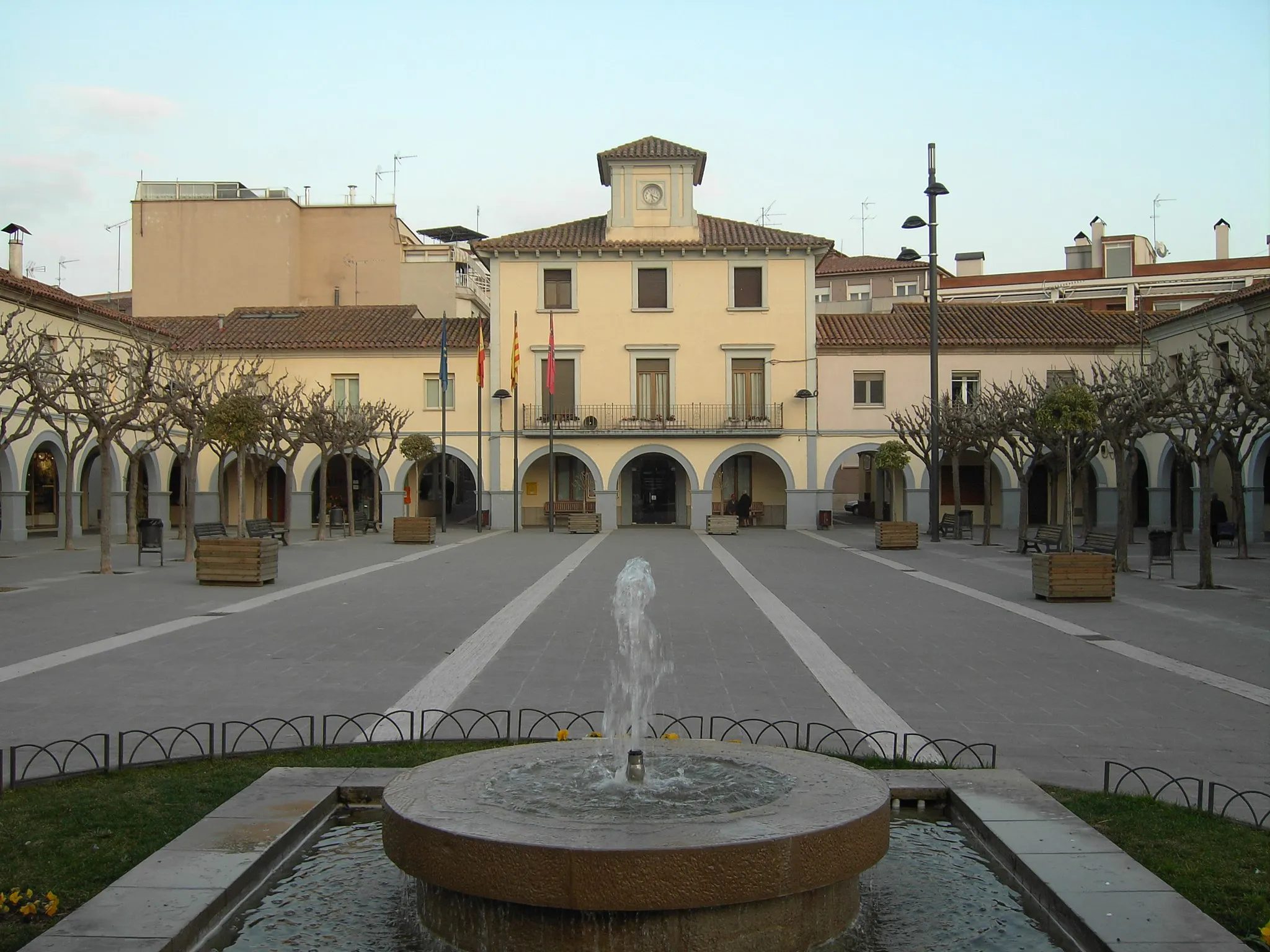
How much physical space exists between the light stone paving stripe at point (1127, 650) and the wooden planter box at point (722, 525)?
48.8 ft

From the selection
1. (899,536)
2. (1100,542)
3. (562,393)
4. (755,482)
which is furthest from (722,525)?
(1100,542)

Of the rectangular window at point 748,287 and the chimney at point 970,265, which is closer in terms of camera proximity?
the rectangular window at point 748,287

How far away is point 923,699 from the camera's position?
8.85 m

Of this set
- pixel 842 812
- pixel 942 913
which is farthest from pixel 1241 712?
pixel 842 812

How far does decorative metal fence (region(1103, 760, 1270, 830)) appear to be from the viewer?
18.5ft

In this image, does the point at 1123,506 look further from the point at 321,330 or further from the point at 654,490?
the point at 321,330

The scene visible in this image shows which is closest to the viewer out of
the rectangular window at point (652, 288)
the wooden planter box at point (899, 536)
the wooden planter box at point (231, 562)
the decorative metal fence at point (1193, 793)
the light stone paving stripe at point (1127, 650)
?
the decorative metal fence at point (1193, 793)

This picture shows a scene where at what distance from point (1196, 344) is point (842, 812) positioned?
35.8 metres

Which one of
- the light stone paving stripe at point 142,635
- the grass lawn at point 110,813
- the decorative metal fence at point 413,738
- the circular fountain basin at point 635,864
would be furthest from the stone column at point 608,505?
the circular fountain basin at point 635,864

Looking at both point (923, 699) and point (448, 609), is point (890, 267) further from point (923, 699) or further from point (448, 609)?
point (923, 699)

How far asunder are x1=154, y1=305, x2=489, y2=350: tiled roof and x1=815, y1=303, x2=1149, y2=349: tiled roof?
13482 mm

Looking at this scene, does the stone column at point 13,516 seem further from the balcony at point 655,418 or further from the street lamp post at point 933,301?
the street lamp post at point 933,301

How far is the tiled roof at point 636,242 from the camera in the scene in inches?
1534

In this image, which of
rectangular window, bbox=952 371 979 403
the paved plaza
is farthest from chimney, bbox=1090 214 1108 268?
the paved plaza
